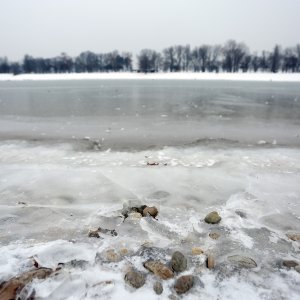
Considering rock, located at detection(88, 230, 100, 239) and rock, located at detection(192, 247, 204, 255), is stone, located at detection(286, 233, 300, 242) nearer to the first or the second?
rock, located at detection(192, 247, 204, 255)

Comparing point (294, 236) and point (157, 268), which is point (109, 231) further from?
point (294, 236)

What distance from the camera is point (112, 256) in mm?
3857

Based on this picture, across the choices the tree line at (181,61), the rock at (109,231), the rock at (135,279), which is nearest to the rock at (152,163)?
the rock at (109,231)

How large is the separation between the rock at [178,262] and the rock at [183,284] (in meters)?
0.17

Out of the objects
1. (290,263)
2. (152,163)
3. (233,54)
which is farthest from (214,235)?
(233,54)

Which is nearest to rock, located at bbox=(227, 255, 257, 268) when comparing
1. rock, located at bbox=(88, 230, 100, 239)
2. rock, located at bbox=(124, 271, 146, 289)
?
rock, located at bbox=(124, 271, 146, 289)

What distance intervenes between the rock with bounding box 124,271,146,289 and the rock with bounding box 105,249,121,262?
360 mm

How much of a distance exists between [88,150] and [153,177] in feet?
9.32

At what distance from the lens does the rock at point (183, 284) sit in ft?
10.9

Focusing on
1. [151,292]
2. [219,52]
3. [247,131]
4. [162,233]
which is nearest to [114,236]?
[162,233]

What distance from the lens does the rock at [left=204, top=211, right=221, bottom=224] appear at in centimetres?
470

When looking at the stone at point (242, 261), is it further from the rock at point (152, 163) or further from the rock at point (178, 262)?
the rock at point (152, 163)

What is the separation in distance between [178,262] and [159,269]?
0.83 ft

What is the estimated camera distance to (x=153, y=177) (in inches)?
257
